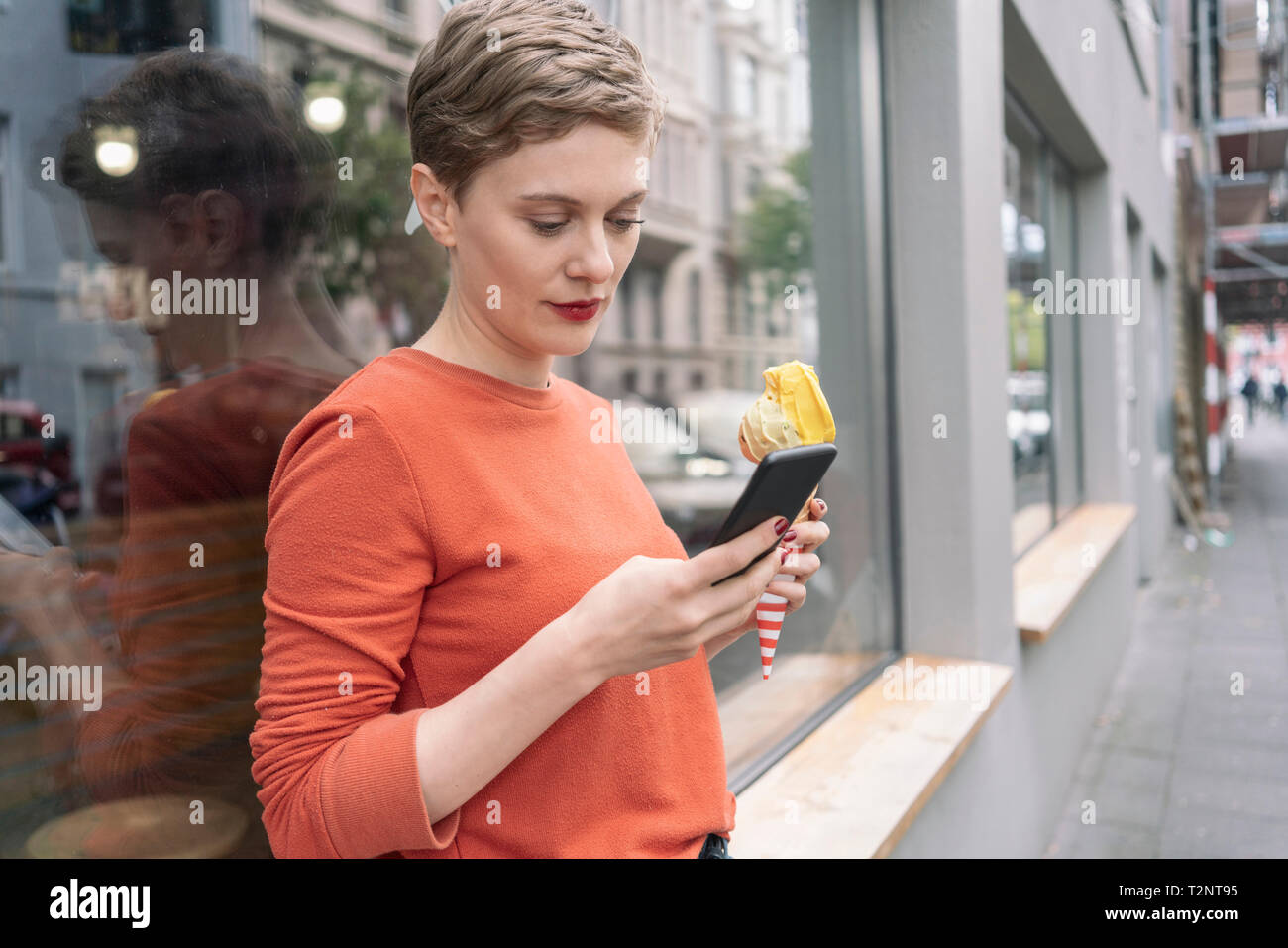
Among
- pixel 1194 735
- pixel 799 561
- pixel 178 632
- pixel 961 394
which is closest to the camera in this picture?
pixel 799 561

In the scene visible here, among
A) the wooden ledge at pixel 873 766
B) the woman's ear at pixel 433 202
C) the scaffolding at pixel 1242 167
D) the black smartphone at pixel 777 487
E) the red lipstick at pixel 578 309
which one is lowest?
the wooden ledge at pixel 873 766

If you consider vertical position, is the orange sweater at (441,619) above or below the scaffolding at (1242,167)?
below

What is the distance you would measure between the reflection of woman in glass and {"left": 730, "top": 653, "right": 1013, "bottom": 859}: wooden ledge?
1.11 metres

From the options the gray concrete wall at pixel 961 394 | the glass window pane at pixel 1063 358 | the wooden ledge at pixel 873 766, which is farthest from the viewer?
the glass window pane at pixel 1063 358

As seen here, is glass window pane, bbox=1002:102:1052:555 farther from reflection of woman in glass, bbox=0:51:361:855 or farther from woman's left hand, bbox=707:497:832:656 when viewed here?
reflection of woman in glass, bbox=0:51:361:855

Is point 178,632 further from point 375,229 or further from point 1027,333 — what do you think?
point 1027,333

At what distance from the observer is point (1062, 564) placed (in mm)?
5098

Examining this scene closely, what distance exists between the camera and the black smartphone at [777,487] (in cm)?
90

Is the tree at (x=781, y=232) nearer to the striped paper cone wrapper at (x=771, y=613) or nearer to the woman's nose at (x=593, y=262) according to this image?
the striped paper cone wrapper at (x=771, y=613)

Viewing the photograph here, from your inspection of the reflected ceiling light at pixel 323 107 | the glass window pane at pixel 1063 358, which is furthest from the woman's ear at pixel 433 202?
the glass window pane at pixel 1063 358

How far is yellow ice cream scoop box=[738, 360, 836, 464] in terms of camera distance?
49.4 inches

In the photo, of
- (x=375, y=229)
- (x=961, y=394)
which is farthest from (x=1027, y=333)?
(x=375, y=229)

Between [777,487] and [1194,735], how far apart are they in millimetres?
5110

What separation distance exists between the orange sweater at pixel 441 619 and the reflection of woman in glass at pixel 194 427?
1.22ft
